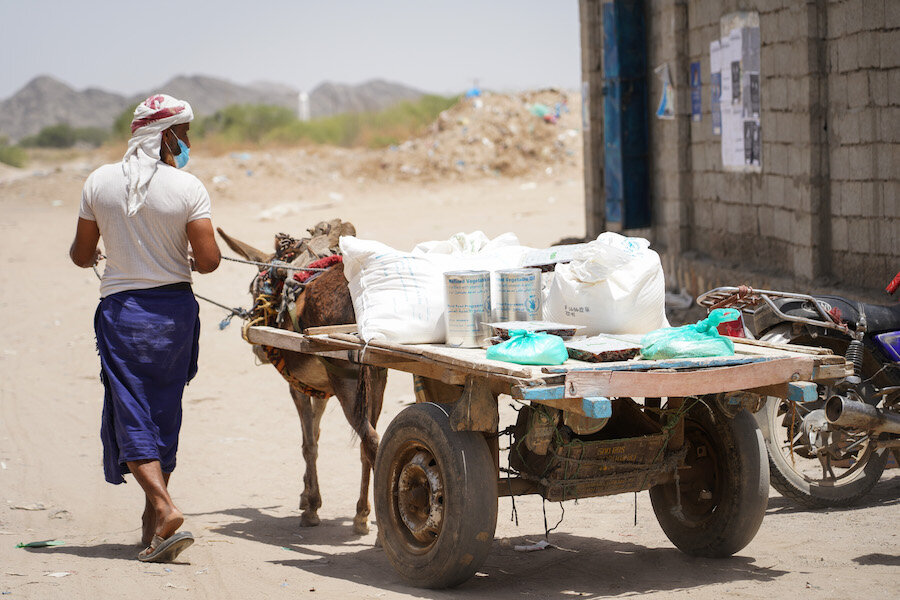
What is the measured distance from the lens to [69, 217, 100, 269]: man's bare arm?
4.95 meters

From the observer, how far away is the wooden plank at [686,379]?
3.62 metres

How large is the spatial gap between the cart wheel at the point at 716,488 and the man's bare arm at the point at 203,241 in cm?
230

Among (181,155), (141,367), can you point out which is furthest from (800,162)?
(141,367)

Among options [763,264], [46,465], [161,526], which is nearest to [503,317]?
[161,526]

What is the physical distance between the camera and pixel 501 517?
19.1 feet

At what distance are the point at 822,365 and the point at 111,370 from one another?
3117mm

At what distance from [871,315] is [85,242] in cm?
377

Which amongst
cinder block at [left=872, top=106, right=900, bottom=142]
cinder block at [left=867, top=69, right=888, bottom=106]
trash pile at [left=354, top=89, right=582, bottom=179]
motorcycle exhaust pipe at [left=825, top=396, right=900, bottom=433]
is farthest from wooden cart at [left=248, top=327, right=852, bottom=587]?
trash pile at [left=354, top=89, right=582, bottom=179]

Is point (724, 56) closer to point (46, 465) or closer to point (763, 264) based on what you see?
point (763, 264)

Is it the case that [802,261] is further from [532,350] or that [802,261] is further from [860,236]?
[532,350]

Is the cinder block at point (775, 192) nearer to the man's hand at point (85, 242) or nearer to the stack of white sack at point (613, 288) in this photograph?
the stack of white sack at point (613, 288)

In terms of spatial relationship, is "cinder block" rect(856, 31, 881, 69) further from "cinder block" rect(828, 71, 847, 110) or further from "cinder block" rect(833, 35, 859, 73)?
"cinder block" rect(828, 71, 847, 110)

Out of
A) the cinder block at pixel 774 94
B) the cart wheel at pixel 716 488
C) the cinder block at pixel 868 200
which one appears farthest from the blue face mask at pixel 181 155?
the cinder block at pixel 774 94

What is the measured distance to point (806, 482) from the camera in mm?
5309
